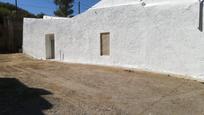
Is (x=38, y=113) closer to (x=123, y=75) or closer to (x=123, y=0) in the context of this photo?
(x=123, y=75)

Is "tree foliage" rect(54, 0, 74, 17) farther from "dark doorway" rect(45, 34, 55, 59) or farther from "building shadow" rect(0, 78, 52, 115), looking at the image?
"building shadow" rect(0, 78, 52, 115)

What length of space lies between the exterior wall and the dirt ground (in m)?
1.19

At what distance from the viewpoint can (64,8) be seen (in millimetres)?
45312

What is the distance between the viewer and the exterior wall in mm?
14211

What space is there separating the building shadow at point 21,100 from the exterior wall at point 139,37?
702 cm

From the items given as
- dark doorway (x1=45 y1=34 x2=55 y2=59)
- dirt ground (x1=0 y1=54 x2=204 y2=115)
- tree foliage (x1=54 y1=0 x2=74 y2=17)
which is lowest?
dirt ground (x1=0 y1=54 x2=204 y2=115)

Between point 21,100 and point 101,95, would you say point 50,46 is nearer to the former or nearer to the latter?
point 101,95

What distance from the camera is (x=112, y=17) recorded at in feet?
59.2

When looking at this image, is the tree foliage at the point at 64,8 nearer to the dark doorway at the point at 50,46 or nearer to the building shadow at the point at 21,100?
the dark doorway at the point at 50,46

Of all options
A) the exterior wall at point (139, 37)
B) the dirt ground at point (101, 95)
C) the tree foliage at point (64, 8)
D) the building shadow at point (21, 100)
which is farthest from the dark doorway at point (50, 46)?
the tree foliage at point (64, 8)

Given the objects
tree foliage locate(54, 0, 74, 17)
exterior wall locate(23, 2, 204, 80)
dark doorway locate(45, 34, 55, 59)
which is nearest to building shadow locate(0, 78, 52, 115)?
exterior wall locate(23, 2, 204, 80)

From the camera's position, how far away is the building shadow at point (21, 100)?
7963mm

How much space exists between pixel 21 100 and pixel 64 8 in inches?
1469

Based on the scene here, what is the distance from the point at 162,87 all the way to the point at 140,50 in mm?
4944
